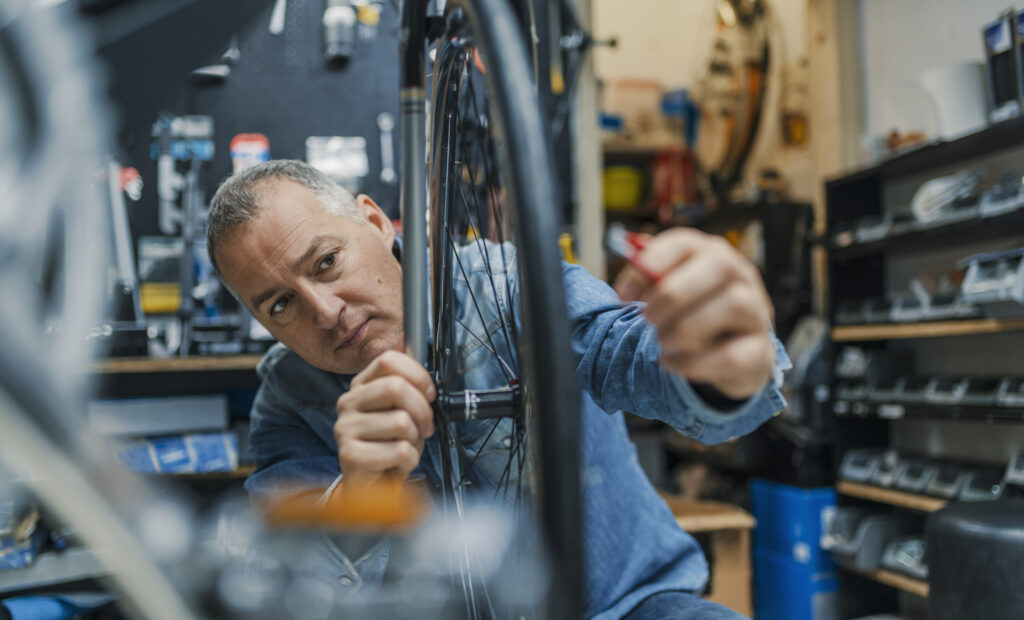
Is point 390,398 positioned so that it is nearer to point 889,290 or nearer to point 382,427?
point 382,427

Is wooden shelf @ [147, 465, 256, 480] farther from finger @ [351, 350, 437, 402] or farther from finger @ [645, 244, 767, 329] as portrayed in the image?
finger @ [645, 244, 767, 329]

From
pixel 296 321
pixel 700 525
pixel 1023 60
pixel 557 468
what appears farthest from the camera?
pixel 700 525

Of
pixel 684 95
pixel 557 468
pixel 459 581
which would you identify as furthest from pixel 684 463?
pixel 557 468

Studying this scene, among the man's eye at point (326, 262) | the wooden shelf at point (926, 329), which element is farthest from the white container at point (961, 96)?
the man's eye at point (326, 262)

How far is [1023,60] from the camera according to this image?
8.23 feet

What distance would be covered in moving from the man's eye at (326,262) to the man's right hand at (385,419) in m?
0.40

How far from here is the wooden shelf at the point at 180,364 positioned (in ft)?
7.38

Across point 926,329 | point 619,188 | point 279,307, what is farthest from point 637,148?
point 279,307

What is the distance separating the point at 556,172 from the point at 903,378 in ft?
5.06

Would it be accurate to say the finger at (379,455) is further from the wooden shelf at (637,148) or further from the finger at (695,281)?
the wooden shelf at (637,148)

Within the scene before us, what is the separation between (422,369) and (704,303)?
0.32 meters

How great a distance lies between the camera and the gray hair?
117cm

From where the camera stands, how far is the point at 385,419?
77 centimetres

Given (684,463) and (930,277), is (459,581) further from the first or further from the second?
(684,463)
